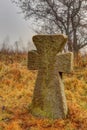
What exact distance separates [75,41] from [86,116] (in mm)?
11649

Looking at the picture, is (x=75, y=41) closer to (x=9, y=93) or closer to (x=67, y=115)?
(x=9, y=93)

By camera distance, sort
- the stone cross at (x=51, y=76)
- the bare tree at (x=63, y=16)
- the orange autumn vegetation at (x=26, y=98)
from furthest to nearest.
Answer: the bare tree at (x=63, y=16)
the stone cross at (x=51, y=76)
the orange autumn vegetation at (x=26, y=98)

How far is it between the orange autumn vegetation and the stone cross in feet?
0.92

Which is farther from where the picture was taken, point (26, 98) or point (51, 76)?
point (26, 98)

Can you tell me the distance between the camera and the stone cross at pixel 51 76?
10633 millimetres

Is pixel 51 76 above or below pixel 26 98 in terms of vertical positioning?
above

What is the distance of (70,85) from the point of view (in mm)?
13438

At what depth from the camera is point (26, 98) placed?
12016 mm

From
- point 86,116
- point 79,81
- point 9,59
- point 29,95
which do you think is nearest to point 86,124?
point 86,116

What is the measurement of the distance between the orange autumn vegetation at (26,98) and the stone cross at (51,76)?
0.28 metres

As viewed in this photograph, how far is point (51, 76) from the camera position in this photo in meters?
10.7

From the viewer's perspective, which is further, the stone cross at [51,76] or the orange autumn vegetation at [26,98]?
the stone cross at [51,76]

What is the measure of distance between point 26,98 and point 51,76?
1.59 metres

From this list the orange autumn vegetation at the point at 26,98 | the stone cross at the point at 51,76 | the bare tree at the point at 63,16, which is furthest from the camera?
the bare tree at the point at 63,16
